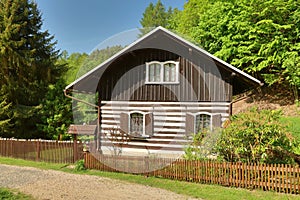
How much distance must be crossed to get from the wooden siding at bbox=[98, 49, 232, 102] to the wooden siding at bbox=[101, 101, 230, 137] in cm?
29

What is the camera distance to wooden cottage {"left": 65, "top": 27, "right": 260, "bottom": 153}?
13.4 m

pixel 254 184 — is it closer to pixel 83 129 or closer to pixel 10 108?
pixel 83 129

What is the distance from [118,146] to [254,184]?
26.4 feet

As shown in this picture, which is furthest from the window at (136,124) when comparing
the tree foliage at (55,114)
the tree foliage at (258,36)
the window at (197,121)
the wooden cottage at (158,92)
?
the tree foliage at (258,36)

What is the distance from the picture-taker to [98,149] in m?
14.8

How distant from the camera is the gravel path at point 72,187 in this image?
8227mm

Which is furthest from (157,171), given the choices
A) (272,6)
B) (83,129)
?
(272,6)

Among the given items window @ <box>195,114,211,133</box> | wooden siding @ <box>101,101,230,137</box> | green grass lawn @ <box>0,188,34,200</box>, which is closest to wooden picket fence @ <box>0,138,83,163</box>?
wooden siding @ <box>101,101,230,137</box>

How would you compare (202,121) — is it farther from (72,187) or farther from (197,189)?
(72,187)

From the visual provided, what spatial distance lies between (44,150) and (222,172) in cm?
903

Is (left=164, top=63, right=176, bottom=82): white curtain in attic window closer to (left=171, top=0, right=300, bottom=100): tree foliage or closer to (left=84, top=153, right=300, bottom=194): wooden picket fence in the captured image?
(left=84, top=153, right=300, bottom=194): wooden picket fence

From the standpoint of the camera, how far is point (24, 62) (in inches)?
715

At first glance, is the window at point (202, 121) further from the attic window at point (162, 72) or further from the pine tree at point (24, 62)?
the pine tree at point (24, 62)

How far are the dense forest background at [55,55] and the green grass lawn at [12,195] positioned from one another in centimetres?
971
